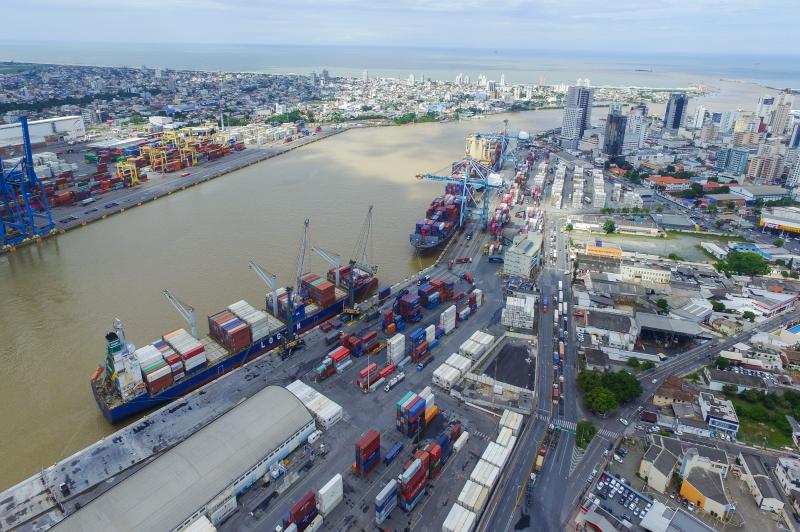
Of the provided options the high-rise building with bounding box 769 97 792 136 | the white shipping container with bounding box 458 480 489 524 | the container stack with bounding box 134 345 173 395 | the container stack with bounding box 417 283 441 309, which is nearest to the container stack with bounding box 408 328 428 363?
the container stack with bounding box 417 283 441 309

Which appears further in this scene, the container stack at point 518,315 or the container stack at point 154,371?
the container stack at point 518,315

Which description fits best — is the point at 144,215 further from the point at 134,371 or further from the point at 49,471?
the point at 49,471

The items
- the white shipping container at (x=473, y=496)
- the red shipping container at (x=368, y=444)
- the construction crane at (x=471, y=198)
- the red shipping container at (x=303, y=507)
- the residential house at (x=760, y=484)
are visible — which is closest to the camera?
the red shipping container at (x=303, y=507)

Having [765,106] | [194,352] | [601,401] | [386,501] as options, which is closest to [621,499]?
[601,401]

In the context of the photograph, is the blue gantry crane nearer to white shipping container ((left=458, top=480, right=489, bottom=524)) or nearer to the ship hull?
the ship hull

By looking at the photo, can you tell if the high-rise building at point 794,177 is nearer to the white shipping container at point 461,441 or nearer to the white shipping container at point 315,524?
the white shipping container at point 461,441

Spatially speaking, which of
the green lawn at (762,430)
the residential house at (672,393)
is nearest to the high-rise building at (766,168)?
the green lawn at (762,430)

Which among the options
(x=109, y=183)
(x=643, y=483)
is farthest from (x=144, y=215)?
(x=643, y=483)
